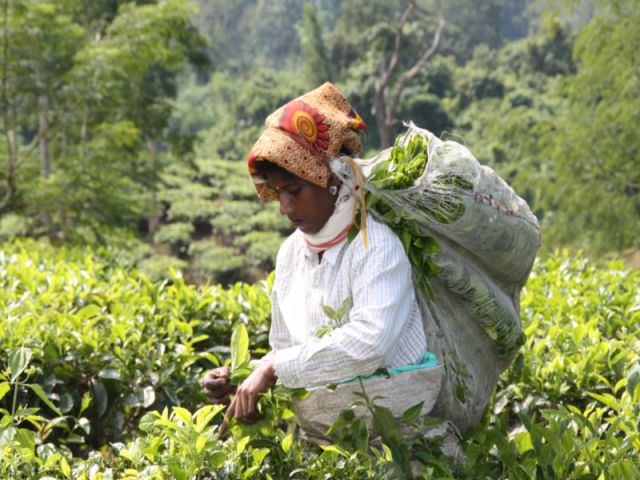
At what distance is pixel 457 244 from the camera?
1.55m

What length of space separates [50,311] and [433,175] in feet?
5.17

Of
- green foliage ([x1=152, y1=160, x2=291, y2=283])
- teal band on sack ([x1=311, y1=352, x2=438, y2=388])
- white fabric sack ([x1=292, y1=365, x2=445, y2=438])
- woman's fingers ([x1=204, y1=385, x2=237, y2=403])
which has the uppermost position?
teal band on sack ([x1=311, y1=352, x2=438, y2=388])

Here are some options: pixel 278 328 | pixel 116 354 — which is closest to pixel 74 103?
pixel 116 354

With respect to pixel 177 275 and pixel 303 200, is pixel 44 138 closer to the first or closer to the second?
pixel 177 275

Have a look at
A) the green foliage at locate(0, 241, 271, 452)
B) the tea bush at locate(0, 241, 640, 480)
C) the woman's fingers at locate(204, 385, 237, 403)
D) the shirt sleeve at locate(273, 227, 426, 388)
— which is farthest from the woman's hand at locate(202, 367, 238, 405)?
the green foliage at locate(0, 241, 271, 452)

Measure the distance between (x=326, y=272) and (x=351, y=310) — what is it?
17cm

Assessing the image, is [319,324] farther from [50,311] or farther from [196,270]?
[196,270]

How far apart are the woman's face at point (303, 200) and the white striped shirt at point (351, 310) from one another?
9 cm

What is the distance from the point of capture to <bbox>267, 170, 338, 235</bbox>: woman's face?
1.48m

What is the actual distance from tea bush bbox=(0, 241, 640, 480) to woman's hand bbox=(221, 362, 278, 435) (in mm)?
44

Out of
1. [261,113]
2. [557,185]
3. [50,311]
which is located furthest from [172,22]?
[261,113]

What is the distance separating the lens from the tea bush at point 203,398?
131 centimetres

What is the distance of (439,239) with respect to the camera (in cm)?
153

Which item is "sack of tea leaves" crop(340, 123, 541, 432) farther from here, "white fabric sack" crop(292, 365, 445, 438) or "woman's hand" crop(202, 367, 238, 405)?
"woman's hand" crop(202, 367, 238, 405)
